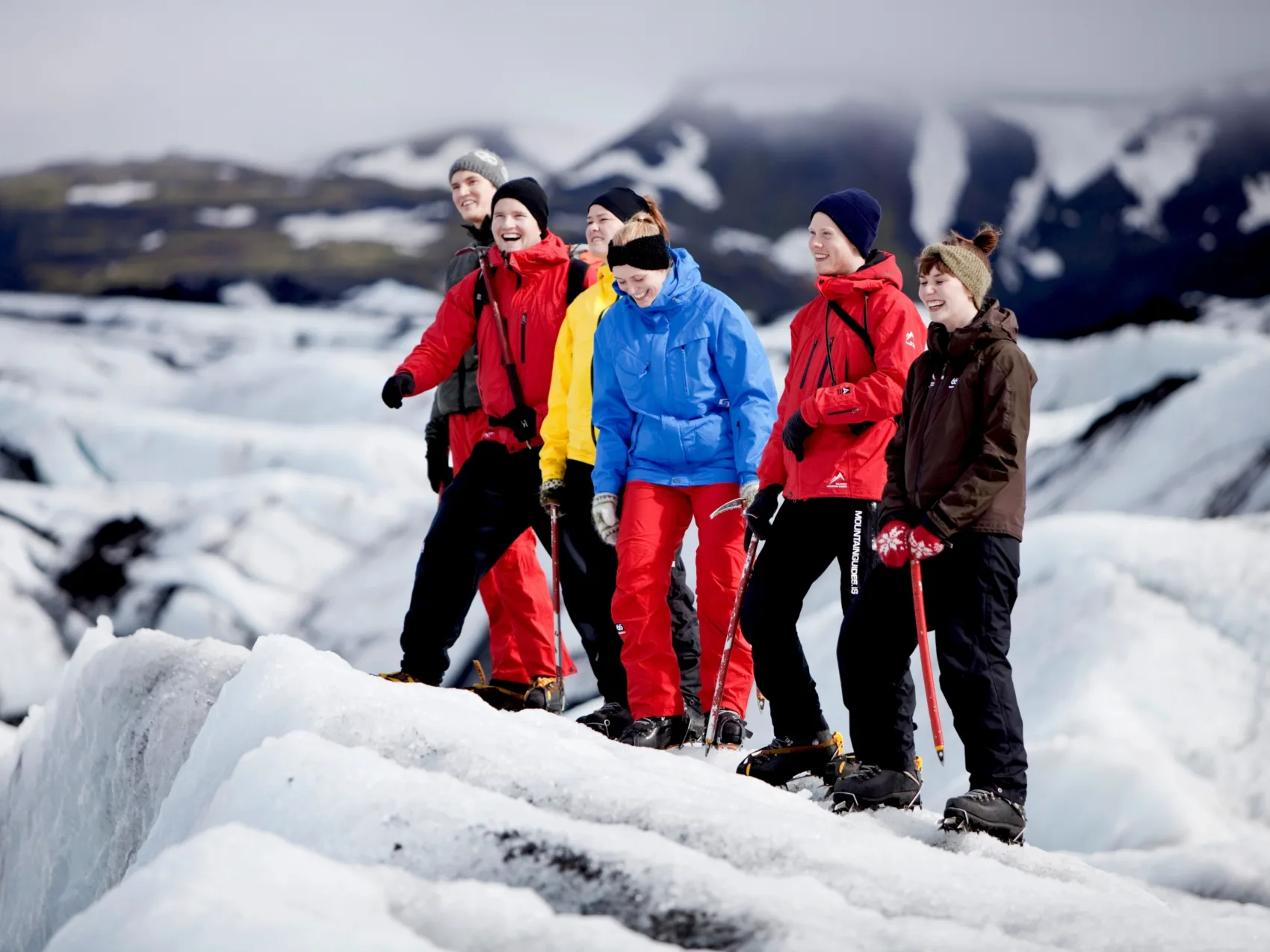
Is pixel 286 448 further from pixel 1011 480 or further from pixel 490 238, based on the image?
pixel 1011 480

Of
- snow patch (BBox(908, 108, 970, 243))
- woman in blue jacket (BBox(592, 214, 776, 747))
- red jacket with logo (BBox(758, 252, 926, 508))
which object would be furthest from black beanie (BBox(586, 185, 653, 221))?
snow patch (BBox(908, 108, 970, 243))

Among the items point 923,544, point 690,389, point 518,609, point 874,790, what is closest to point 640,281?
point 690,389

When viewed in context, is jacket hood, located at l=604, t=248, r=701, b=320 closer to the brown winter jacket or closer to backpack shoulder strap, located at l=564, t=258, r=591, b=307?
backpack shoulder strap, located at l=564, t=258, r=591, b=307

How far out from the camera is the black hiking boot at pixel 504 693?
Answer: 4.95 meters

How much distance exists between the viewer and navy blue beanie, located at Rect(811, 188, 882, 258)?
12.6 feet

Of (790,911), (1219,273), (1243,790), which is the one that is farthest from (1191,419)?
(1219,273)

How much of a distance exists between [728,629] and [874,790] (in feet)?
3.00

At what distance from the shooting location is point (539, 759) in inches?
106

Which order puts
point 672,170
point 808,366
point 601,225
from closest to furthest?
1. point 808,366
2. point 601,225
3. point 672,170

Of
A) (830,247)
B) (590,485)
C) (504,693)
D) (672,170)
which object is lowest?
(672,170)

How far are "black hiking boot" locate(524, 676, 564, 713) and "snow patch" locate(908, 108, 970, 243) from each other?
3036 cm

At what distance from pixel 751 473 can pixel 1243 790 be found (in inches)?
138

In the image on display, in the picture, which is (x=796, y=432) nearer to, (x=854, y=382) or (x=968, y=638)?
(x=854, y=382)

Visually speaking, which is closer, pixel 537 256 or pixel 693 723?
pixel 693 723
